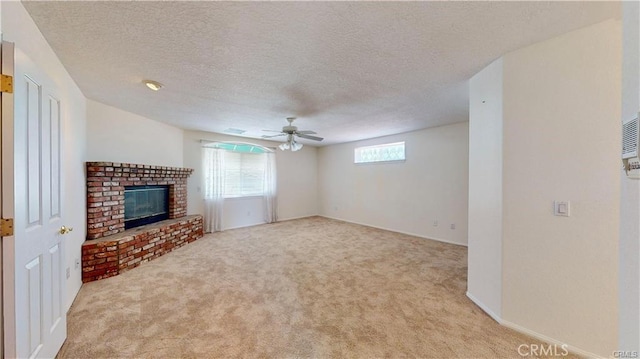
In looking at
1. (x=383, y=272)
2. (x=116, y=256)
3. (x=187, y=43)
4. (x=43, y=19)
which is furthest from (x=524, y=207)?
(x=116, y=256)

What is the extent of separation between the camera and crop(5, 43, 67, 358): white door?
3.93 feet

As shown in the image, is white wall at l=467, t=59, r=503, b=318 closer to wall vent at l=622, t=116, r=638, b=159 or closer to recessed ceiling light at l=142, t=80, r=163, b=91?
wall vent at l=622, t=116, r=638, b=159

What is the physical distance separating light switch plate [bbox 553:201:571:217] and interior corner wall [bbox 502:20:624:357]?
25mm

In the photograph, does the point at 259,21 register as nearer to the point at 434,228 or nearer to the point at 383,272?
the point at 383,272

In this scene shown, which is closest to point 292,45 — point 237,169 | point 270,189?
point 237,169

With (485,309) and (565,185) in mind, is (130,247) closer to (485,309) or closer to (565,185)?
(485,309)

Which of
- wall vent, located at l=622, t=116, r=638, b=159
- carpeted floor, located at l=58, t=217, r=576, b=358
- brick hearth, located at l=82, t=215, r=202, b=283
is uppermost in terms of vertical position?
wall vent, located at l=622, t=116, r=638, b=159

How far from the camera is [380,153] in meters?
5.77

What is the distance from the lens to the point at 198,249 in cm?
397

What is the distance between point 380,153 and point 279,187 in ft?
10.0

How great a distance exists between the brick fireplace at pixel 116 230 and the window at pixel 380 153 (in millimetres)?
4538

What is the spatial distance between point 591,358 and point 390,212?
156 inches

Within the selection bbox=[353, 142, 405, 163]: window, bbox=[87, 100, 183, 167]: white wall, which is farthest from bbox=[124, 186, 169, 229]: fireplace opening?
bbox=[353, 142, 405, 163]: window

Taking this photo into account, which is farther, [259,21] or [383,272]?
[383,272]
